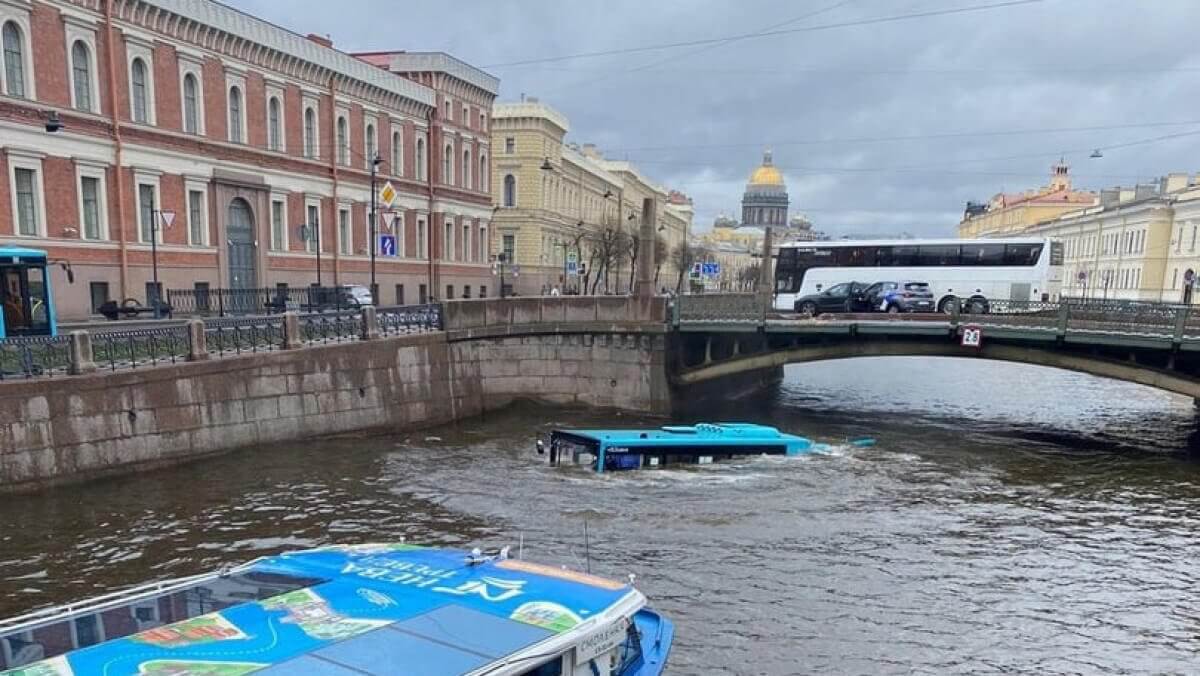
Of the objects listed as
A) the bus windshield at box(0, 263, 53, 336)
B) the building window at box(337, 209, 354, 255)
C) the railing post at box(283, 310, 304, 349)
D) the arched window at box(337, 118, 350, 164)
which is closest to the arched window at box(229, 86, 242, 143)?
the arched window at box(337, 118, 350, 164)

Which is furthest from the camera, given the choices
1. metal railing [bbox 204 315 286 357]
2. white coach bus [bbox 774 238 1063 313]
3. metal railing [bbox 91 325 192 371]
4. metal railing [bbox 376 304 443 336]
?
white coach bus [bbox 774 238 1063 313]

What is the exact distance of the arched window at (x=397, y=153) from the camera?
43.8 meters

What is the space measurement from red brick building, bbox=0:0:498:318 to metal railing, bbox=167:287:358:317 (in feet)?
4.18

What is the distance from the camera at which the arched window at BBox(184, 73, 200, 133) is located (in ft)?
103

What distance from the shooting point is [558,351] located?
2714 cm

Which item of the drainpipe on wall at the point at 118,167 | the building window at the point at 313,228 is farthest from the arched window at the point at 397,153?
the drainpipe on wall at the point at 118,167

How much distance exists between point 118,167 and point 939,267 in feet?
116

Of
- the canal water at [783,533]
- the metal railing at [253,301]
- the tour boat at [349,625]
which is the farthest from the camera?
the metal railing at [253,301]

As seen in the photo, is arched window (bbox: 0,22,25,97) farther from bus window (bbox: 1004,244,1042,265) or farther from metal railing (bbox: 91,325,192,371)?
bus window (bbox: 1004,244,1042,265)

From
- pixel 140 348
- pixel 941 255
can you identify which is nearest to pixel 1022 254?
pixel 941 255

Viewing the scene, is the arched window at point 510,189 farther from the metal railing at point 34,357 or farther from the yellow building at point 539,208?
the metal railing at point 34,357

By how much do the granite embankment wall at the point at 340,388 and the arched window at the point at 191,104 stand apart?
50.1ft

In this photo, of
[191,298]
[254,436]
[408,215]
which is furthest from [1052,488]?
[408,215]

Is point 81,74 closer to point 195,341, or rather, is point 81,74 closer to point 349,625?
point 195,341
